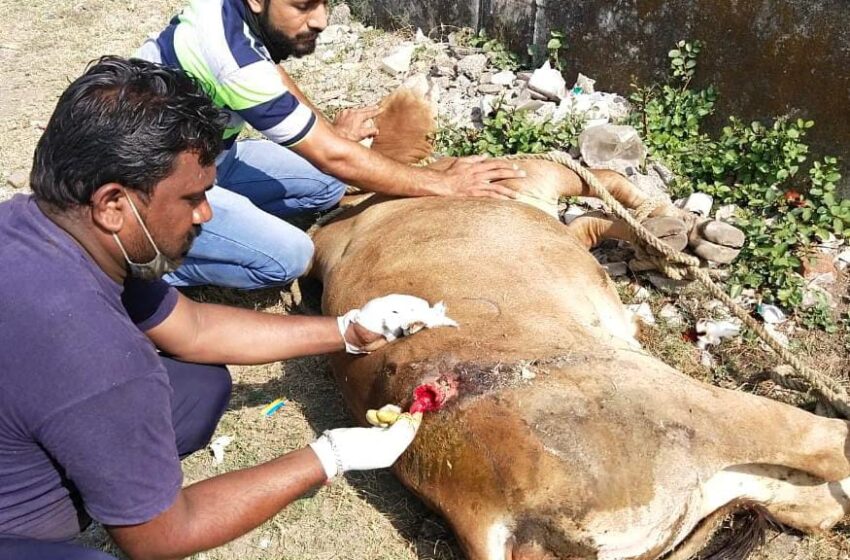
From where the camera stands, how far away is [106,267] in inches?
→ 76.7

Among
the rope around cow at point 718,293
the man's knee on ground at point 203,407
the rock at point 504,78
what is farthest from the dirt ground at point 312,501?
the rock at point 504,78

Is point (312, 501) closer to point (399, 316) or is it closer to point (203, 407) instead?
point (203, 407)

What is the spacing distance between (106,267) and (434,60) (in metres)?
3.67

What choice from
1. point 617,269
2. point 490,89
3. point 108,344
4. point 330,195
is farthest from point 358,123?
point 108,344

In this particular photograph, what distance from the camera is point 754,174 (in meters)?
3.76

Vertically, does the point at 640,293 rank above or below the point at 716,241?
below

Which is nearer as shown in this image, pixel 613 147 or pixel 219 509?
pixel 219 509

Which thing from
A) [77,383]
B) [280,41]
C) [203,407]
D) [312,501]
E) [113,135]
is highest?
[113,135]

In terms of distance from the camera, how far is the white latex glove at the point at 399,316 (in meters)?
2.51

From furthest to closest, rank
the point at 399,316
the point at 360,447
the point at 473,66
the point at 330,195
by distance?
the point at 473,66, the point at 330,195, the point at 399,316, the point at 360,447

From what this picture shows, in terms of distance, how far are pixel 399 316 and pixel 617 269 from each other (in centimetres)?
147

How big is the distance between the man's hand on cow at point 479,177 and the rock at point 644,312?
2.26 feet

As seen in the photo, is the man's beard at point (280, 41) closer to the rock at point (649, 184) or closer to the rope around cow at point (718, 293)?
the rope around cow at point (718, 293)

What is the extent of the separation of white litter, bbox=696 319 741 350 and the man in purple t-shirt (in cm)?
173
